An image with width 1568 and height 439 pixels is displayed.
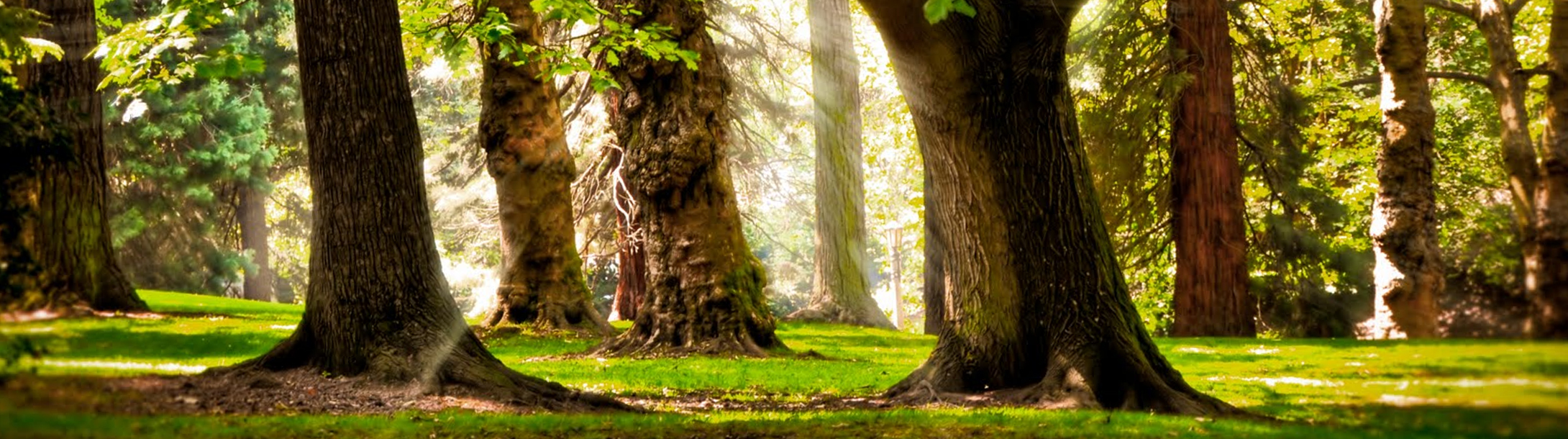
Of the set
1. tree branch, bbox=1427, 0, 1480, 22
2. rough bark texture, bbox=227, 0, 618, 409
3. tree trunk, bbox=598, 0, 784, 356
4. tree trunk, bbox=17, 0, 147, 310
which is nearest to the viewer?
tree trunk, bbox=17, 0, 147, 310

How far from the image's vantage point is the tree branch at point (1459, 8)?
8.25ft

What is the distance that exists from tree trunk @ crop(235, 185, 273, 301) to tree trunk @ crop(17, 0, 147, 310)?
11678 millimetres

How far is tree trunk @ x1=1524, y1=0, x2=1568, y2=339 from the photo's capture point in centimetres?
130

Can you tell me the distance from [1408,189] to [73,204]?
10.2 ft

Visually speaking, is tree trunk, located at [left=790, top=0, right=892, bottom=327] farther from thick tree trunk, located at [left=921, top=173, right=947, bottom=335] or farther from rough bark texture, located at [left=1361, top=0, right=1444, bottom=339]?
rough bark texture, located at [left=1361, top=0, right=1444, bottom=339]

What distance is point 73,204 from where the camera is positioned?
2436mm

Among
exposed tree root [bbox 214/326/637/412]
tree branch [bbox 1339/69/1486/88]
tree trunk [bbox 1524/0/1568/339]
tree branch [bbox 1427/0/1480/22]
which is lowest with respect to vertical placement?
exposed tree root [bbox 214/326/637/412]

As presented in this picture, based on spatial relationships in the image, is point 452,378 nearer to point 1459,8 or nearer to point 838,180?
point 1459,8

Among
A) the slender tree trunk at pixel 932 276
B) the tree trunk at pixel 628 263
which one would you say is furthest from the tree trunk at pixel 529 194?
the slender tree trunk at pixel 932 276

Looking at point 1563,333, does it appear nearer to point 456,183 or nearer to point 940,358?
point 940,358

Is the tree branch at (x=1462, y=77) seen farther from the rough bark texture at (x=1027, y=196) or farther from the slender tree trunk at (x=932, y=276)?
the slender tree trunk at (x=932, y=276)

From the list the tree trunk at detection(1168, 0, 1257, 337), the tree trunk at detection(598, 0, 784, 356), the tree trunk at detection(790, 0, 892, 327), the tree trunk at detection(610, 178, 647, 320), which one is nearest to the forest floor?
the tree trunk at detection(598, 0, 784, 356)

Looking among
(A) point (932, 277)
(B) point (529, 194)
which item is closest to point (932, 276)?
(A) point (932, 277)

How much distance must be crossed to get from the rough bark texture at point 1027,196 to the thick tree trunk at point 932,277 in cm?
1232
